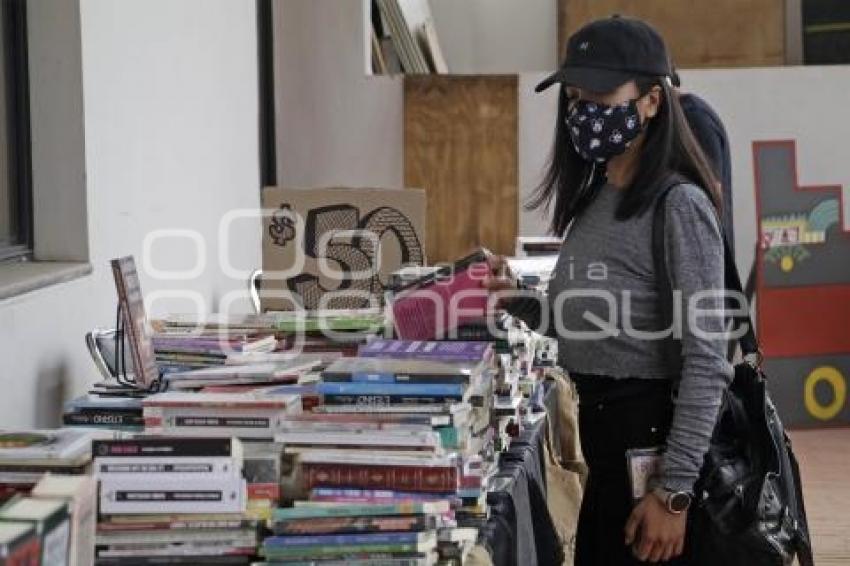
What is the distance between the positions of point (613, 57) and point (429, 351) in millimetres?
586

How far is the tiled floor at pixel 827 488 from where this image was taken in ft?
15.9

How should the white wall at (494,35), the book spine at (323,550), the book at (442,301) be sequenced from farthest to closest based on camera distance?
the white wall at (494,35), the book at (442,301), the book spine at (323,550)

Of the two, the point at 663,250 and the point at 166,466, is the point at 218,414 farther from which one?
the point at 663,250

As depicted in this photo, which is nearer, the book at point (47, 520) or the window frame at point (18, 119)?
the book at point (47, 520)

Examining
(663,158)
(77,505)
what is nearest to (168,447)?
(77,505)

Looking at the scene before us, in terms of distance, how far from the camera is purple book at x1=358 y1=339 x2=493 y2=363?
7.35ft

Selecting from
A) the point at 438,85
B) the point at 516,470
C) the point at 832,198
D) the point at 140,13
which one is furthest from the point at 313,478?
the point at 832,198

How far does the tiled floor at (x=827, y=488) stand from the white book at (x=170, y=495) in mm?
3328

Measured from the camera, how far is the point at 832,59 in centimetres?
820

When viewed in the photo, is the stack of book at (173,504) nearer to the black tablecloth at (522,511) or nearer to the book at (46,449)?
the book at (46,449)

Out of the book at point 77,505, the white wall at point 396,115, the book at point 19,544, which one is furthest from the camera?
the white wall at point 396,115

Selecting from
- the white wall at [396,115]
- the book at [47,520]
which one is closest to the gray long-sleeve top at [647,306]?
the book at [47,520]

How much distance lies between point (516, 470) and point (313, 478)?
61 cm

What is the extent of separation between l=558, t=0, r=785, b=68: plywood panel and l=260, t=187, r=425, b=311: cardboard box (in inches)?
174
